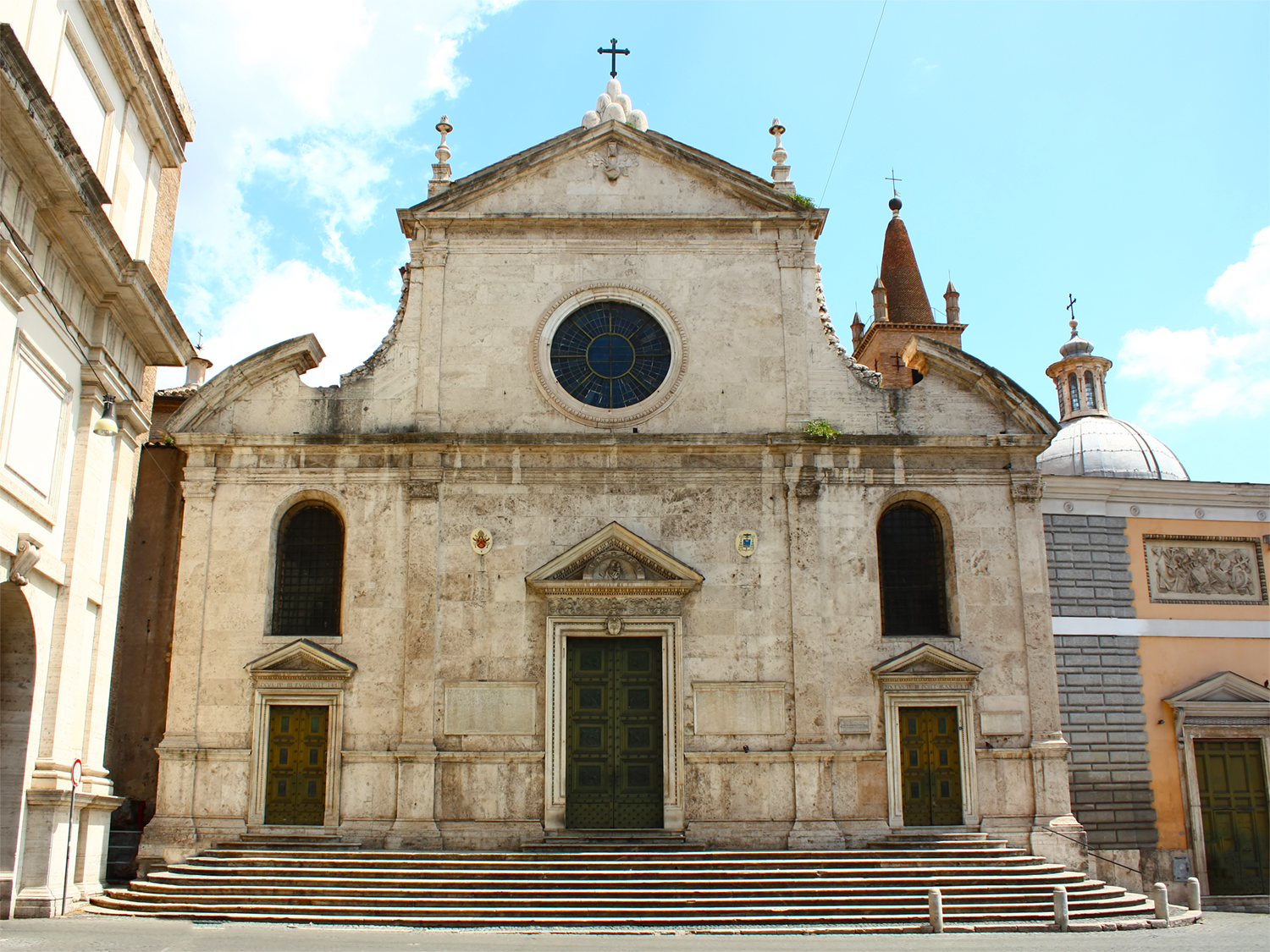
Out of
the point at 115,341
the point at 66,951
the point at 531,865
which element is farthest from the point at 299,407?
the point at 66,951

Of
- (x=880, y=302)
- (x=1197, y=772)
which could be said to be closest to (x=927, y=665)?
(x=1197, y=772)

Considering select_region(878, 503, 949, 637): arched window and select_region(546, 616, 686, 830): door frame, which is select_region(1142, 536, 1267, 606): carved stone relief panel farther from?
select_region(546, 616, 686, 830): door frame

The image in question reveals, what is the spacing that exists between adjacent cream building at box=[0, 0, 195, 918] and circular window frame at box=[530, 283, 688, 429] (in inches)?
233

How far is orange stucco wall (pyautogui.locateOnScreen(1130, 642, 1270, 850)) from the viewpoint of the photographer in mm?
20672

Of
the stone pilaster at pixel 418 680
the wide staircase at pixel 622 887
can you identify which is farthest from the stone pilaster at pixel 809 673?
the stone pilaster at pixel 418 680

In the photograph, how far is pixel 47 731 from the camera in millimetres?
14992

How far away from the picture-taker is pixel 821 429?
19453 millimetres

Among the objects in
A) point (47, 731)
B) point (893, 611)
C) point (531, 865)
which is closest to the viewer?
point (47, 731)

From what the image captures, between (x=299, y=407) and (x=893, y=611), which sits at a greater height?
(x=299, y=407)

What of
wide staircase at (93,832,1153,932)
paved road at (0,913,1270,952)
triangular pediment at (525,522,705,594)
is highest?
triangular pediment at (525,522,705,594)

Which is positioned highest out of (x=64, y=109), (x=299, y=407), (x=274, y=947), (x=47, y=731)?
(x=64, y=109)

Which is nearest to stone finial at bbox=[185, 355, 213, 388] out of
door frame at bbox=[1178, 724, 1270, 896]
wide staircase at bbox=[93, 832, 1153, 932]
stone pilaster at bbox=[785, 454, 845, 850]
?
wide staircase at bbox=[93, 832, 1153, 932]

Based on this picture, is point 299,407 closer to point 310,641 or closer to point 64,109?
point 310,641

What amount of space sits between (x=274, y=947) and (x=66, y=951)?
2088 mm
